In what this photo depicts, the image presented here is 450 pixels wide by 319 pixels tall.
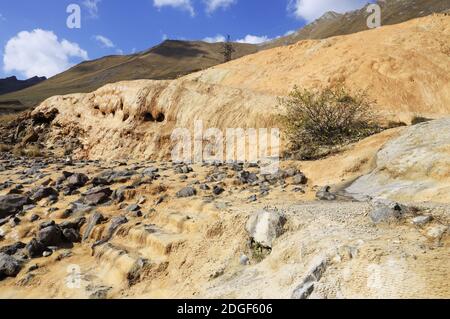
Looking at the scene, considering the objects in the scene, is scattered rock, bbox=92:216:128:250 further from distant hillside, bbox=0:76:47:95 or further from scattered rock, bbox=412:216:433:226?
distant hillside, bbox=0:76:47:95

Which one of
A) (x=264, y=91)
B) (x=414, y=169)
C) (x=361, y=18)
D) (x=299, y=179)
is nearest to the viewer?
(x=414, y=169)

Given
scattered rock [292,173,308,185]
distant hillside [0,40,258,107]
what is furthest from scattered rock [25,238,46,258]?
distant hillside [0,40,258,107]

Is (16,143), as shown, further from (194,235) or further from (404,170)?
(404,170)

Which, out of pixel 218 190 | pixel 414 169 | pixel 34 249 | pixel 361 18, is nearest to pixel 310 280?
pixel 414 169

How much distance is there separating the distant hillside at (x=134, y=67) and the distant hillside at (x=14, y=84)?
1873 centimetres

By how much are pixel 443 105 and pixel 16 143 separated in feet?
76.2

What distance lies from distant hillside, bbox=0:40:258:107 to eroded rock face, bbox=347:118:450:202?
383 ft

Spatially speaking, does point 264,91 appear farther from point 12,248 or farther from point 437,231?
point 437,231

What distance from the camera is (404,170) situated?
8.80m

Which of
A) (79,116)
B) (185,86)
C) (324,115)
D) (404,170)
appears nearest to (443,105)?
(324,115)
